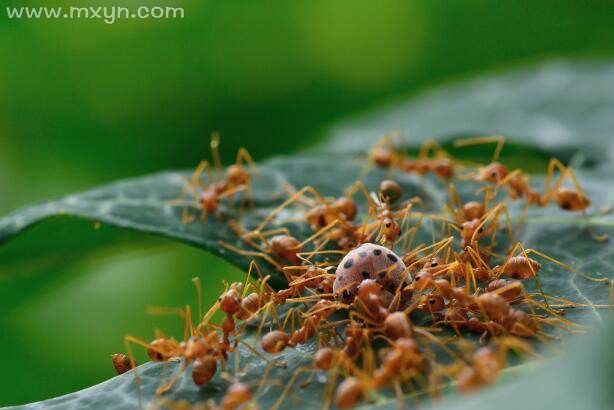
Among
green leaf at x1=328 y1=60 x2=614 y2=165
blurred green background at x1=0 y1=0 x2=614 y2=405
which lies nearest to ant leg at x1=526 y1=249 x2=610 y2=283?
green leaf at x1=328 y1=60 x2=614 y2=165

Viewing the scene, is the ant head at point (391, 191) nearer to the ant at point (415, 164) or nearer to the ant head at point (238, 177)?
the ant at point (415, 164)

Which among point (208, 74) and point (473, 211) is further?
point (208, 74)

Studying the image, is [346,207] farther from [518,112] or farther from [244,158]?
[518,112]

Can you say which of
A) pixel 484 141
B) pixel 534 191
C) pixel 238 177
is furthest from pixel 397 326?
pixel 484 141

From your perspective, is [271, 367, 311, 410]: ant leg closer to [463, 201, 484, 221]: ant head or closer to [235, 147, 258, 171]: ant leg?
[463, 201, 484, 221]: ant head

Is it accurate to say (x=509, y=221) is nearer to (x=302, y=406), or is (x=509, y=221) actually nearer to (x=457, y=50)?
(x=302, y=406)

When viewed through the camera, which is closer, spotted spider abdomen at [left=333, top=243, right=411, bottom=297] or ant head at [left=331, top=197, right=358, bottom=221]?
spotted spider abdomen at [left=333, top=243, right=411, bottom=297]

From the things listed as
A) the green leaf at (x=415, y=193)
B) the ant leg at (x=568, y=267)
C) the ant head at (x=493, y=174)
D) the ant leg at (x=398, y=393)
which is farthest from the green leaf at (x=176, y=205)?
the ant leg at (x=398, y=393)
